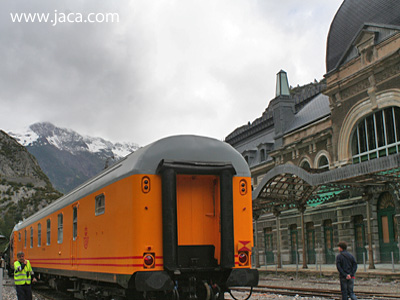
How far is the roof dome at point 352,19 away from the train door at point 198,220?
66.4 ft

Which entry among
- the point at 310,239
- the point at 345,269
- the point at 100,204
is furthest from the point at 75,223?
the point at 310,239

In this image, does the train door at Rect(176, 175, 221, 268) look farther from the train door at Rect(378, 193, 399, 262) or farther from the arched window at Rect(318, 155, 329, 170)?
the arched window at Rect(318, 155, 329, 170)

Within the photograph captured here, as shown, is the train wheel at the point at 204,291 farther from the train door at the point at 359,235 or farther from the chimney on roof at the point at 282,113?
the chimney on roof at the point at 282,113

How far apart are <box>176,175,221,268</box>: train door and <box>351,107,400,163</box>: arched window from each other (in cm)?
1801

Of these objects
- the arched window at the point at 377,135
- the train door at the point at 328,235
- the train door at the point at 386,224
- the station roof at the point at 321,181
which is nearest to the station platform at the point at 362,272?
the train door at the point at 386,224

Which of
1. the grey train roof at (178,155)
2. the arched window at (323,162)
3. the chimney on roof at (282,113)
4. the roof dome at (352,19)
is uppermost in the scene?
the roof dome at (352,19)

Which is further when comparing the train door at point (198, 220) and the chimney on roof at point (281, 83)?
the chimney on roof at point (281, 83)

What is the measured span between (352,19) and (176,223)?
24236mm

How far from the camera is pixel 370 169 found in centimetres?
2012

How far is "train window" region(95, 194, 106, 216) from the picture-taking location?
417 inches

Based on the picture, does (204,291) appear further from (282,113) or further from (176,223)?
(282,113)

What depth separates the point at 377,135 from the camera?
2697 centimetres

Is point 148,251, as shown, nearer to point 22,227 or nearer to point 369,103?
point 22,227

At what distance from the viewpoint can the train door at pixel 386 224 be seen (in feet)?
85.1
